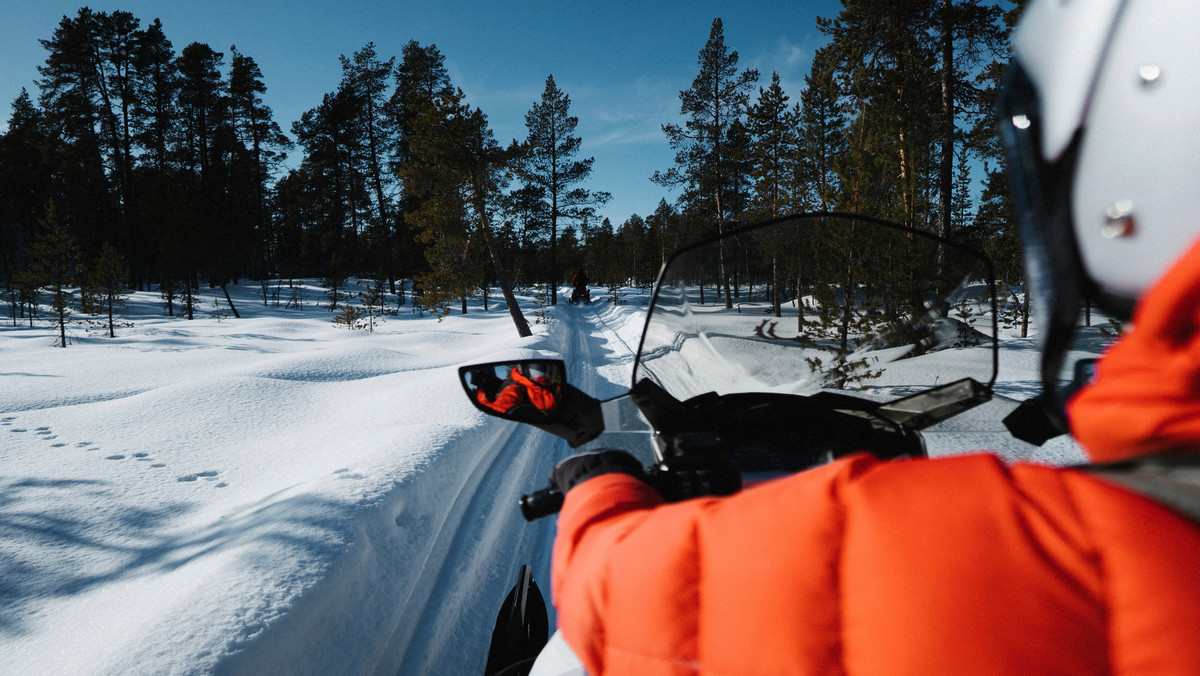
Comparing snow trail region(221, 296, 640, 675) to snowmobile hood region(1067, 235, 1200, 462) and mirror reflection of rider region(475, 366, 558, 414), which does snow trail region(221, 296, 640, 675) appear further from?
snowmobile hood region(1067, 235, 1200, 462)

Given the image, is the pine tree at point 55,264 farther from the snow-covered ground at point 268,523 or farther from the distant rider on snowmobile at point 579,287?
the distant rider on snowmobile at point 579,287

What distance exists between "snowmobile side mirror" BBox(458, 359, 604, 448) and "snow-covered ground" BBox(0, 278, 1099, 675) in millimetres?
1045

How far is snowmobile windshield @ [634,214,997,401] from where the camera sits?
140 cm

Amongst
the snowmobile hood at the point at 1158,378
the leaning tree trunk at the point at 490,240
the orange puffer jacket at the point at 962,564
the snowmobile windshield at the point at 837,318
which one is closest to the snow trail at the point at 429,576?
the snowmobile windshield at the point at 837,318

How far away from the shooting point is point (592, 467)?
1026 millimetres

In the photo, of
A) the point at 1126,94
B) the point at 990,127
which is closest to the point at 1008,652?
the point at 1126,94

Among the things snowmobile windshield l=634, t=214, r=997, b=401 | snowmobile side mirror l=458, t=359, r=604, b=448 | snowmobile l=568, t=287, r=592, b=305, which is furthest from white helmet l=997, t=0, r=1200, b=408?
snowmobile l=568, t=287, r=592, b=305

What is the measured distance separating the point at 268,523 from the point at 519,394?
1.95 meters

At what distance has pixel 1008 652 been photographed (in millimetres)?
403

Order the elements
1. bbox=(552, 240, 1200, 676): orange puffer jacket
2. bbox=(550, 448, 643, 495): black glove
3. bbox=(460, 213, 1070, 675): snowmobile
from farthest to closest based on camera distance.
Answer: bbox=(460, 213, 1070, 675): snowmobile
bbox=(550, 448, 643, 495): black glove
bbox=(552, 240, 1200, 676): orange puffer jacket

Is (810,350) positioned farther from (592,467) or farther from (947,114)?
(947,114)

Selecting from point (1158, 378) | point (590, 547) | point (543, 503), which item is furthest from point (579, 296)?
point (1158, 378)

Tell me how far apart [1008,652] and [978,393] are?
123cm

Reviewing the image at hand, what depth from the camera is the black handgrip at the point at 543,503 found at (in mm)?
1092
